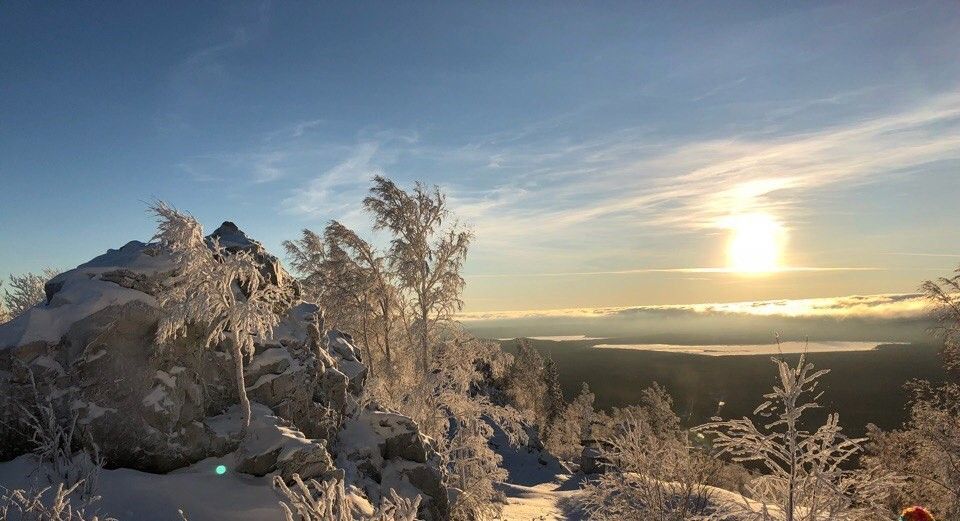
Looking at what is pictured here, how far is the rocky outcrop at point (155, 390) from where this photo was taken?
11734 millimetres

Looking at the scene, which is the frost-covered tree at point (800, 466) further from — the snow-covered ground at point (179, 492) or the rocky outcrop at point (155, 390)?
the rocky outcrop at point (155, 390)

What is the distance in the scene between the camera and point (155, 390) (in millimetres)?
12297

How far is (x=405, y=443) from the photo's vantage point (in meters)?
15.7

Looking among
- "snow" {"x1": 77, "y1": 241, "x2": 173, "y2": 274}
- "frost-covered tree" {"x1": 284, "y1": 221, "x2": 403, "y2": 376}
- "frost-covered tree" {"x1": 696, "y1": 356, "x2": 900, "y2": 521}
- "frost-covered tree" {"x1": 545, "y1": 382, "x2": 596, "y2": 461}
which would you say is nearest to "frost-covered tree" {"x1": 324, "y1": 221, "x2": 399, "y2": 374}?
"frost-covered tree" {"x1": 284, "y1": 221, "x2": 403, "y2": 376}

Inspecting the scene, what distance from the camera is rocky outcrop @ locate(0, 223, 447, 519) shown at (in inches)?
462

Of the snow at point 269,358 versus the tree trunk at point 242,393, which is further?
the snow at point 269,358

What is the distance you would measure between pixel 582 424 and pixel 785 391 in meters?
68.3

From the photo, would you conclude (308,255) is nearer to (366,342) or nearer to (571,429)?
(366,342)

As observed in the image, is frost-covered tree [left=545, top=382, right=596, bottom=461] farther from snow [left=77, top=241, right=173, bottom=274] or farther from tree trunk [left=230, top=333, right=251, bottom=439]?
snow [left=77, top=241, right=173, bottom=274]

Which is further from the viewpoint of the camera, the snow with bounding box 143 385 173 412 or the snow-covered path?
the snow-covered path

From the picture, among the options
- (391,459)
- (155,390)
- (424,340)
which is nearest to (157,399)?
(155,390)

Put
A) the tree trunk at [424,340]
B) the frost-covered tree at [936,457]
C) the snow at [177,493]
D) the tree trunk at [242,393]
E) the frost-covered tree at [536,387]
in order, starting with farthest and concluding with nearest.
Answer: the frost-covered tree at [536,387]
the tree trunk at [424,340]
the frost-covered tree at [936,457]
the tree trunk at [242,393]
the snow at [177,493]

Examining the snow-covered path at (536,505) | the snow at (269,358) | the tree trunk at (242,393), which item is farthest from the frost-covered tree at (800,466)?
the snow-covered path at (536,505)

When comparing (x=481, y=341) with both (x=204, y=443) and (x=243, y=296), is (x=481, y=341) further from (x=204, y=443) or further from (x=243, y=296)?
(x=204, y=443)
